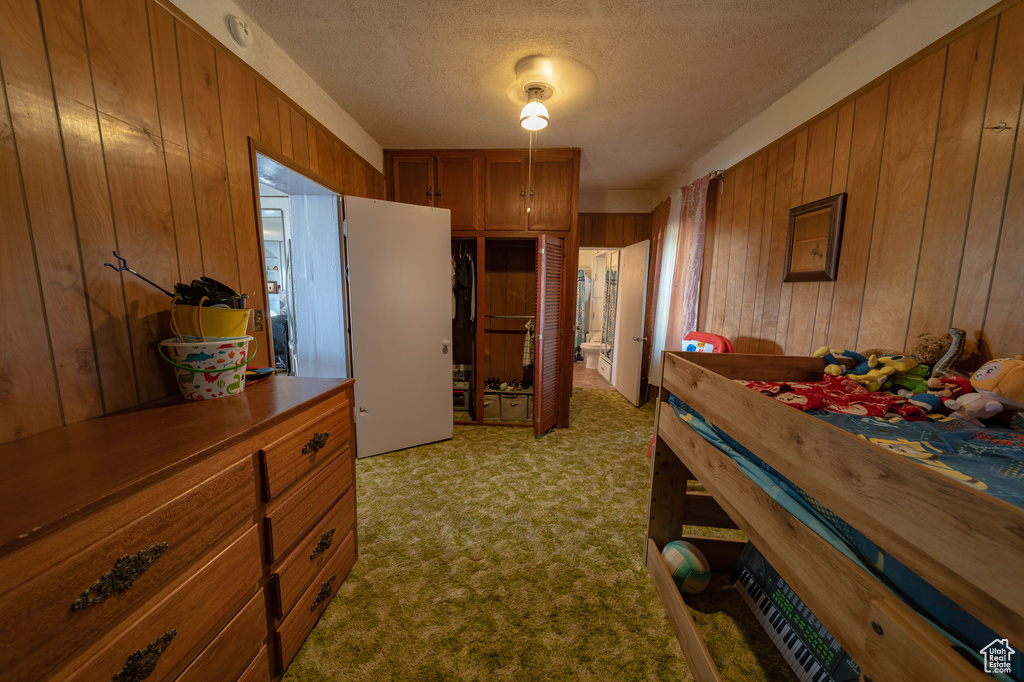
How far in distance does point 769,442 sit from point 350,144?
2960 millimetres

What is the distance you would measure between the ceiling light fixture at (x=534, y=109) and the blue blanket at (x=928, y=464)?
207 cm

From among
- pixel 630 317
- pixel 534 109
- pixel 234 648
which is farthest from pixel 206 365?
pixel 630 317

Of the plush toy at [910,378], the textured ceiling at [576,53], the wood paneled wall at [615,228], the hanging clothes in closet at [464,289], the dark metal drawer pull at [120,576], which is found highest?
the textured ceiling at [576,53]

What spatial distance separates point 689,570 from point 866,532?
0.96m

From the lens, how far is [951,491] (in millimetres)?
490

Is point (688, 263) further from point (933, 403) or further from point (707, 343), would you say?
point (933, 403)

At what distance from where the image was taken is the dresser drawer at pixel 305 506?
3.39 ft

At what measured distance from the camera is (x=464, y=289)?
321cm

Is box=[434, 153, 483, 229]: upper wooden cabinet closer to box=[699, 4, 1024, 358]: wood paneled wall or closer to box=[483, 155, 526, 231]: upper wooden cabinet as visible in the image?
box=[483, 155, 526, 231]: upper wooden cabinet

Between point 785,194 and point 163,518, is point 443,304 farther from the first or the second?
point 785,194

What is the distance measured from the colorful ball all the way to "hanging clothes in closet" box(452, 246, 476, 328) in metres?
2.39

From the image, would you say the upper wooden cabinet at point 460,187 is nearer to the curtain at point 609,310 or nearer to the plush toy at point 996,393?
the curtain at point 609,310

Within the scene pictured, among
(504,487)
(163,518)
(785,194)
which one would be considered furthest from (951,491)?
(785,194)

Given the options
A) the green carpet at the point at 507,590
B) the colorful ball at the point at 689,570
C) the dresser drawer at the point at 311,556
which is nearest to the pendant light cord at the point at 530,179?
the green carpet at the point at 507,590
